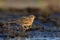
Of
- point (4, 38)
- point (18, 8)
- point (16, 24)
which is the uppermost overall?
point (18, 8)

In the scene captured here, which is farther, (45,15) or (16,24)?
(45,15)

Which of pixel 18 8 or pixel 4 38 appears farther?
pixel 18 8

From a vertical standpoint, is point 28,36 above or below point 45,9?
below

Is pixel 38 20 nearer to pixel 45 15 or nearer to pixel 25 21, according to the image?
pixel 45 15

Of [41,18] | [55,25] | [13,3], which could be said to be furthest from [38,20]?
[13,3]

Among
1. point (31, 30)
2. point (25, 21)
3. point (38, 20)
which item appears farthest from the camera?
point (38, 20)

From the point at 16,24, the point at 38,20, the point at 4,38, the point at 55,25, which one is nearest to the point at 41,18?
the point at 38,20

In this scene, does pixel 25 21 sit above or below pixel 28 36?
above

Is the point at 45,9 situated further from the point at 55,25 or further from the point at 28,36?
the point at 28,36

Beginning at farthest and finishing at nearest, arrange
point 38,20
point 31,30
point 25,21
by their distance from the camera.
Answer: point 38,20 → point 31,30 → point 25,21
